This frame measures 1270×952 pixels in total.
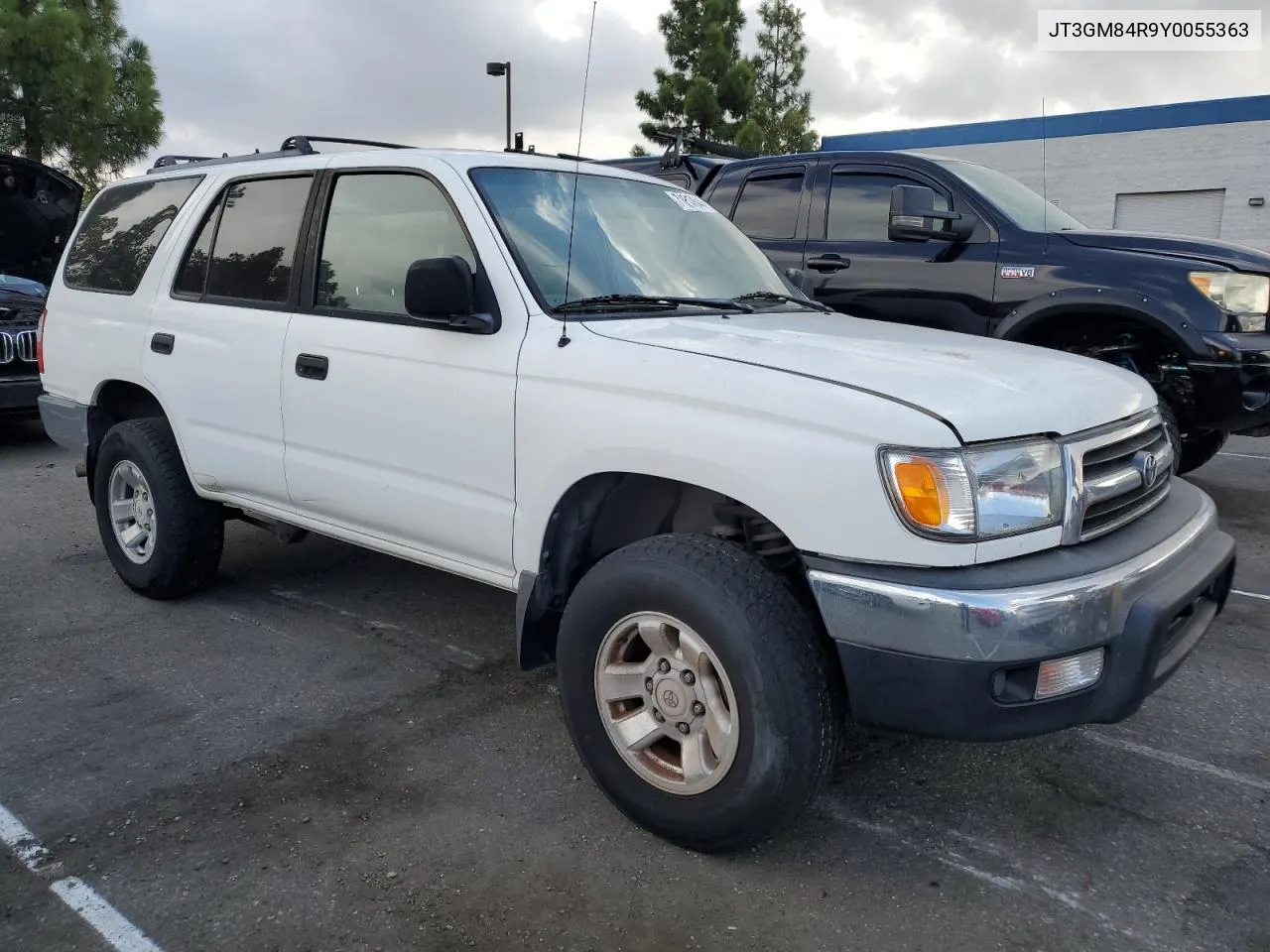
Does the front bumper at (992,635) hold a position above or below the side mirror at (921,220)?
below

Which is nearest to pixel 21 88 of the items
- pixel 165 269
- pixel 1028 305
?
pixel 165 269

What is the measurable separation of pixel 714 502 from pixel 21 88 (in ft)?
59.8

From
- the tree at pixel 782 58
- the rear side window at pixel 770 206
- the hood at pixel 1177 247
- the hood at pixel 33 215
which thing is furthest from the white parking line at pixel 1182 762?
the tree at pixel 782 58

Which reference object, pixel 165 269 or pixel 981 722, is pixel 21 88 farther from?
pixel 981 722

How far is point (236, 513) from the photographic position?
15.6 feet

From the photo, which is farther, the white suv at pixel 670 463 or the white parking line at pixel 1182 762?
the white parking line at pixel 1182 762

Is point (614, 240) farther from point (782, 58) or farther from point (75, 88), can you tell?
point (782, 58)

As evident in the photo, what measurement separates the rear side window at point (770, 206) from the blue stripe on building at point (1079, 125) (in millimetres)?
16886

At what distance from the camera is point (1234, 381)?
17.6 feet

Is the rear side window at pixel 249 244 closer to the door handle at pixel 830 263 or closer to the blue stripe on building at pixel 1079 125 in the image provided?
the door handle at pixel 830 263

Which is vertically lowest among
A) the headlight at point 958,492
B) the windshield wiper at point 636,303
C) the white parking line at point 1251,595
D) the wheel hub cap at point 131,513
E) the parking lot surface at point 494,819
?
the parking lot surface at point 494,819

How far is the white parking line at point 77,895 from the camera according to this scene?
2.45 metres

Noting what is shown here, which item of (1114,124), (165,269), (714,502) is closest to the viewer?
(714,502)

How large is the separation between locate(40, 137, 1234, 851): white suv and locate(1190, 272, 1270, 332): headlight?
8.85 feet
